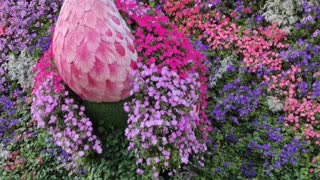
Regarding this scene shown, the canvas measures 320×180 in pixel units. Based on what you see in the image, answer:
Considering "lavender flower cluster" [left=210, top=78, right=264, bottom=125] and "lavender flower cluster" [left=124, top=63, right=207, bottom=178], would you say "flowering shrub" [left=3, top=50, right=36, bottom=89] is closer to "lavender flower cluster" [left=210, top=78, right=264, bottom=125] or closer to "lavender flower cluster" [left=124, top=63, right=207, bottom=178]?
"lavender flower cluster" [left=124, top=63, right=207, bottom=178]

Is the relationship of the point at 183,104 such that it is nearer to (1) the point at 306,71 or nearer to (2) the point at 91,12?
(2) the point at 91,12

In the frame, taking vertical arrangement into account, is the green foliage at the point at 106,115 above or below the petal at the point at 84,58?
below

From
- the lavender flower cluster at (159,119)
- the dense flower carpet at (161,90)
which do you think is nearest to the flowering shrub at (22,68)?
the dense flower carpet at (161,90)

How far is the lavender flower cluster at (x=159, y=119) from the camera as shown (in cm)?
311

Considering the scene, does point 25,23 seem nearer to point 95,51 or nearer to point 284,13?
point 95,51

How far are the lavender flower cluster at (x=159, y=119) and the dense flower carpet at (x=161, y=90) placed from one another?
0.01 meters

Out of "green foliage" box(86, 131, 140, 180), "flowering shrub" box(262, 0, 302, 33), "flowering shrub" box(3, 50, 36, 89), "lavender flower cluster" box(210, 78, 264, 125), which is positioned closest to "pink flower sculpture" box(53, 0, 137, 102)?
"green foliage" box(86, 131, 140, 180)

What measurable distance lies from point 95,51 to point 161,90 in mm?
632

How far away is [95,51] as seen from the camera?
3076 mm

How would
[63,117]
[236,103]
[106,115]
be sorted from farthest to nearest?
[236,103], [63,117], [106,115]

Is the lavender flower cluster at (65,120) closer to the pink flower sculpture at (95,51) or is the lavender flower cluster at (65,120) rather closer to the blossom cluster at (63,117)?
the blossom cluster at (63,117)

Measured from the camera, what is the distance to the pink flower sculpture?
3.09m

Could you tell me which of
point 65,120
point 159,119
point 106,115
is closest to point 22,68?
point 65,120

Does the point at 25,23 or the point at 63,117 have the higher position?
the point at 63,117
